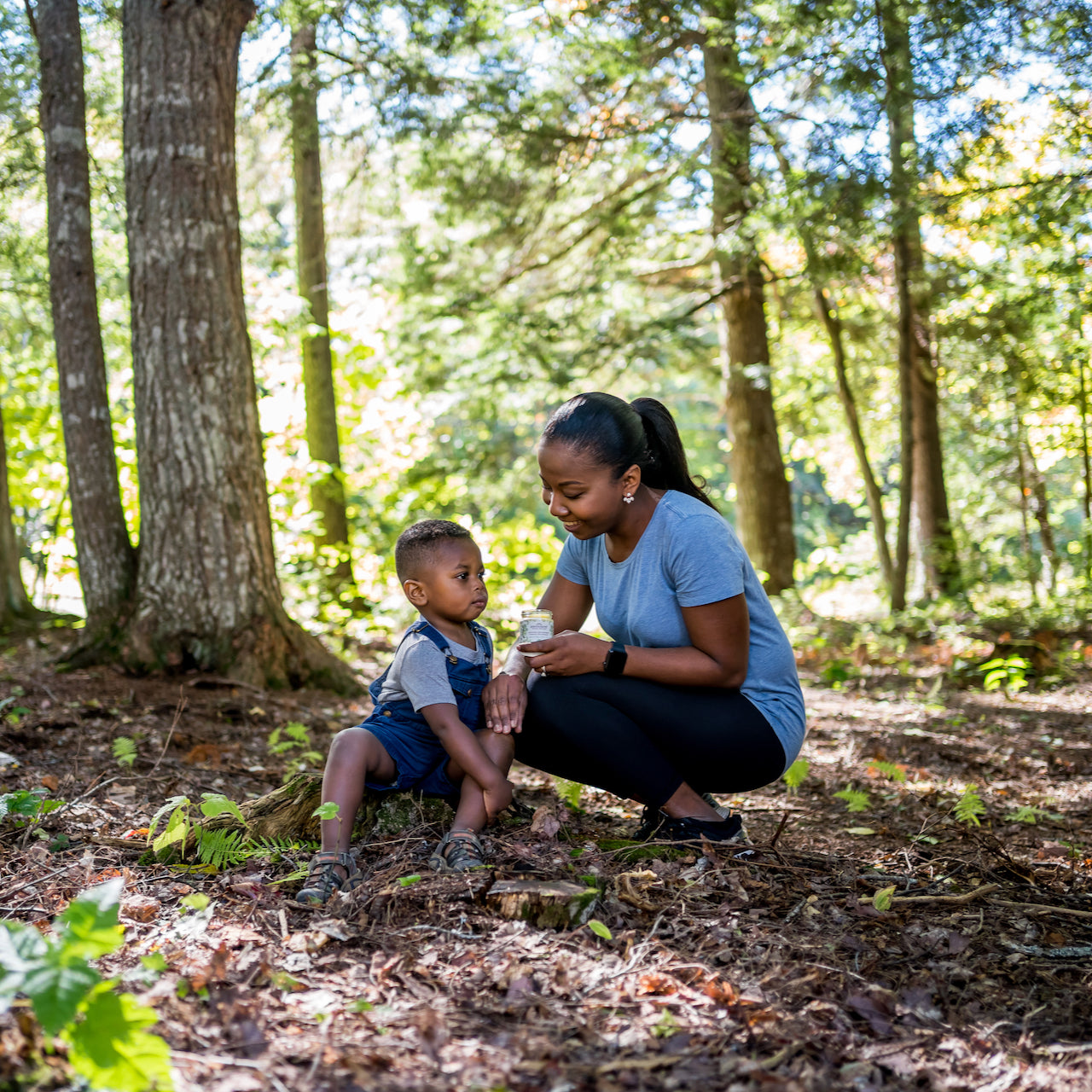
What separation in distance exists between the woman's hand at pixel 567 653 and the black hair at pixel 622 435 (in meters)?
0.55

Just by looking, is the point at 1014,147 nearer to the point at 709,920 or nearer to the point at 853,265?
the point at 853,265

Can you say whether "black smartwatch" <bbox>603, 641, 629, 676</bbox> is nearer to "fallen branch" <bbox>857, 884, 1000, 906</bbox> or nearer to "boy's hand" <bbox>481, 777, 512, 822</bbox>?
"boy's hand" <bbox>481, 777, 512, 822</bbox>

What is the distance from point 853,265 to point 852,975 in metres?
8.04

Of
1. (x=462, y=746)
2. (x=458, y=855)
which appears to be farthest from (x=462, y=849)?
(x=462, y=746)

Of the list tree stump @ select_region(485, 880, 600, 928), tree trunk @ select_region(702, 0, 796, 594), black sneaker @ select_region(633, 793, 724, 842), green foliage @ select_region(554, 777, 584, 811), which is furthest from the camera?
tree trunk @ select_region(702, 0, 796, 594)

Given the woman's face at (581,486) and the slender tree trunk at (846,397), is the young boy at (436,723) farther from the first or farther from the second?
the slender tree trunk at (846,397)

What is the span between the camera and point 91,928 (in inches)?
66.2

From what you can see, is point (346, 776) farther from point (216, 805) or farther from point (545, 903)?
point (545, 903)

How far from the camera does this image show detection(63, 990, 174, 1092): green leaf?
1531mm

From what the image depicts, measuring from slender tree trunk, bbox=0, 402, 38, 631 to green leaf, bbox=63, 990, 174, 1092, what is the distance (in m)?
7.40

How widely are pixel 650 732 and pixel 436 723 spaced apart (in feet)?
2.31

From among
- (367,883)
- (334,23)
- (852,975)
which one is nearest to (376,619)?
(334,23)

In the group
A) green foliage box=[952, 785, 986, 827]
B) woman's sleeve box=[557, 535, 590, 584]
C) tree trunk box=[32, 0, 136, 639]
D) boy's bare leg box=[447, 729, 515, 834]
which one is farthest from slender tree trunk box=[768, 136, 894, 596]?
boy's bare leg box=[447, 729, 515, 834]

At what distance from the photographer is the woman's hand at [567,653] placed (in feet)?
9.76
